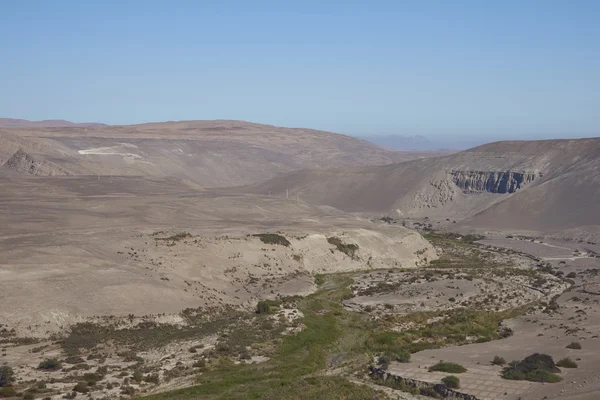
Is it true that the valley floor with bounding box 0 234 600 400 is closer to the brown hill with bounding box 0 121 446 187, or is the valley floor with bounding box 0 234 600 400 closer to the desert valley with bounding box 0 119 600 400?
the desert valley with bounding box 0 119 600 400

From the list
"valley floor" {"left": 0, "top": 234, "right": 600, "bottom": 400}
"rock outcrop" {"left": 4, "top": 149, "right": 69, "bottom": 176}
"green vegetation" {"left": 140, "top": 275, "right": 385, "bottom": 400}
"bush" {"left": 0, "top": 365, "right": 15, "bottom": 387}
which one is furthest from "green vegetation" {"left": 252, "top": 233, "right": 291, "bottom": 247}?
"rock outcrop" {"left": 4, "top": 149, "right": 69, "bottom": 176}

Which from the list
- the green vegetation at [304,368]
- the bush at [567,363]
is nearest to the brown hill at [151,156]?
the green vegetation at [304,368]

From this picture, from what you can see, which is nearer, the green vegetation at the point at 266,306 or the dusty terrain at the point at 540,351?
the dusty terrain at the point at 540,351

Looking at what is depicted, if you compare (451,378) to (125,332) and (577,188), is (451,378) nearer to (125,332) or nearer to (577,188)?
(125,332)

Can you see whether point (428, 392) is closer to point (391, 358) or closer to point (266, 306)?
point (391, 358)

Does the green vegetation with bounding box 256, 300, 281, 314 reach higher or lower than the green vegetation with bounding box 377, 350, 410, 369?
lower

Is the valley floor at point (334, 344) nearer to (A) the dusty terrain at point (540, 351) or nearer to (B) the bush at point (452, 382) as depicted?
(A) the dusty terrain at point (540, 351)
